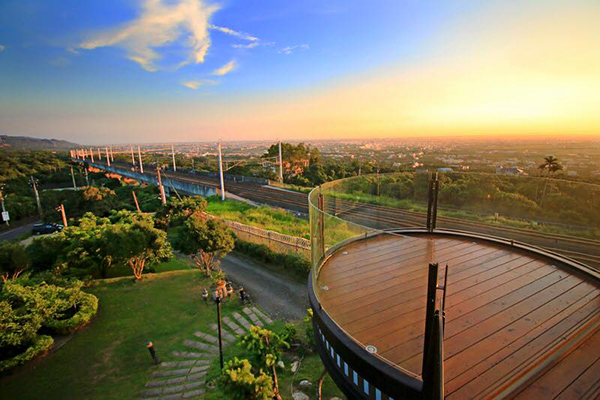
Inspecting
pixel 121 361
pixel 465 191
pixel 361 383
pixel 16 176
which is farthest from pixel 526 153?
pixel 16 176

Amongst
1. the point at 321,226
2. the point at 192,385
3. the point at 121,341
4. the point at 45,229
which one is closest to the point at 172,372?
the point at 192,385

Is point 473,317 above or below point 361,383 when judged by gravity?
above

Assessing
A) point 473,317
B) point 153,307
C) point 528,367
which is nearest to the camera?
point 528,367

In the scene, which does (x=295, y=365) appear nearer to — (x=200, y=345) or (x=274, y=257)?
(x=200, y=345)

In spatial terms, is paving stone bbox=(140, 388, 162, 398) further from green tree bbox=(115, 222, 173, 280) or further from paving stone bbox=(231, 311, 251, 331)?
green tree bbox=(115, 222, 173, 280)

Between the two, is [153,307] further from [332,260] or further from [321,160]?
[321,160]

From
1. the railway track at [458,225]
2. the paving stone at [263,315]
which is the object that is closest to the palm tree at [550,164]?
the railway track at [458,225]
